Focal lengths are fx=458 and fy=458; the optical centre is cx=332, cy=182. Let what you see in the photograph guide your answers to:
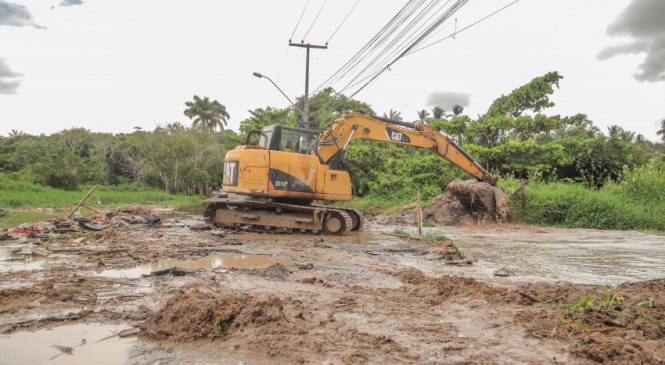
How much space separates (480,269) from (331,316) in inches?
153

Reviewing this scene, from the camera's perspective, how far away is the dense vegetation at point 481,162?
1617 cm

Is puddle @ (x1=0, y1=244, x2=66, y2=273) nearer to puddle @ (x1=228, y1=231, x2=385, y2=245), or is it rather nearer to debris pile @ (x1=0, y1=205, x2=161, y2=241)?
debris pile @ (x1=0, y1=205, x2=161, y2=241)

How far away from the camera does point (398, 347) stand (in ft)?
11.5

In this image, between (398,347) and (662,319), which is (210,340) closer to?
(398,347)

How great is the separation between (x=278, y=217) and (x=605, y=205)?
1109 cm

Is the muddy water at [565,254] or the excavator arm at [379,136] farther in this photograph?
the excavator arm at [379,136]

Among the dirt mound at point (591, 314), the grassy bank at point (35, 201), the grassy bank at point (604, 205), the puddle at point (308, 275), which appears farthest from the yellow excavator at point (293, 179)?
the dirt mound at point (591, 314)

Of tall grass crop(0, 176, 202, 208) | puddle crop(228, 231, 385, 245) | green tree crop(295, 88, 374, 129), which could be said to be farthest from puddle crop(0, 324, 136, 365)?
green tree crop(295, 88, 374, 129)

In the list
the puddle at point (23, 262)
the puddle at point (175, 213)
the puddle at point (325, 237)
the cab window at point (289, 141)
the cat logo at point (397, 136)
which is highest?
the cat logo at point (397, 136)

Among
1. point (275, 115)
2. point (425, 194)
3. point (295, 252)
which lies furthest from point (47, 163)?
point (295, 252)

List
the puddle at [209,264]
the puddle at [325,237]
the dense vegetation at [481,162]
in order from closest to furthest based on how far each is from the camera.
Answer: the puddle at [209,264], the puddle at [325,237], the dense vegetation at [481,162]

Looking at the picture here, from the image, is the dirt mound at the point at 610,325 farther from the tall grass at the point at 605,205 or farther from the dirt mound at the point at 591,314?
the tall grass at the point at 605,205

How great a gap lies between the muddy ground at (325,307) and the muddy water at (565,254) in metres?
0.06

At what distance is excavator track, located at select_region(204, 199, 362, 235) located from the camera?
525 inches
